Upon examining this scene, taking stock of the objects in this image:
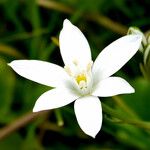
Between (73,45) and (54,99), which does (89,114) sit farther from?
(73,45)

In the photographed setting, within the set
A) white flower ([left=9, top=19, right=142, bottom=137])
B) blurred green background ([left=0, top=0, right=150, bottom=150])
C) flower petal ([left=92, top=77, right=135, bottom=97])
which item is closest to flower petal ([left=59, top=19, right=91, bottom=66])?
white flower ([left=9, top=19, right=142, bottom=137])

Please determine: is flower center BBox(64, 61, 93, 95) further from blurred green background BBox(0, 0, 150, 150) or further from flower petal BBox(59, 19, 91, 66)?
blurred green background BBox(0, 0, 150, 150)

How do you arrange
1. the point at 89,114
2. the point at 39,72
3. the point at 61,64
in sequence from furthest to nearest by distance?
the point at 61,64
the point at 39,72
the point at 89,114

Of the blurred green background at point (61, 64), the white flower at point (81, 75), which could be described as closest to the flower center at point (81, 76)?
the white flower at point (81, 75)

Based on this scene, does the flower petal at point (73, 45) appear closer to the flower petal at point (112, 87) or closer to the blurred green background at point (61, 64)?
the flower petal at point (112, 87)

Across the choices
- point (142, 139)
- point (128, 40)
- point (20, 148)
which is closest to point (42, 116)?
point (20, 148)

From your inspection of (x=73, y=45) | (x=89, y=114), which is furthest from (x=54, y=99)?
(x=73, y=45)

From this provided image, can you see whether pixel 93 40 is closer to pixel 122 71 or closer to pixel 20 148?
pixel 122 71
